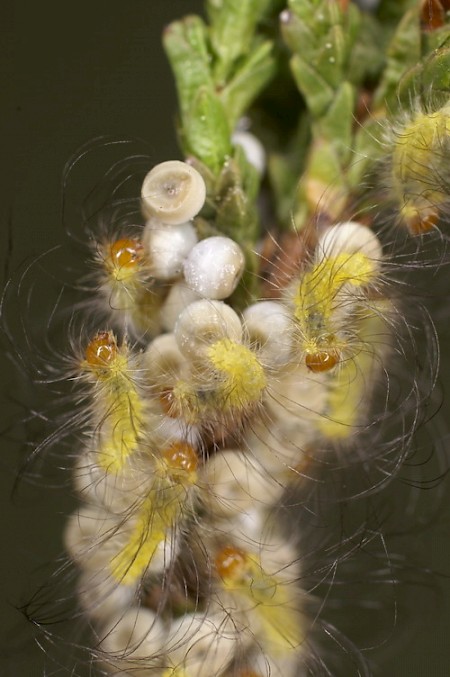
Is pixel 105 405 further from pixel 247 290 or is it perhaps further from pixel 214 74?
pixel 214 74

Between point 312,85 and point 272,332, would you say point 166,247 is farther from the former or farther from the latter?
point 312,85

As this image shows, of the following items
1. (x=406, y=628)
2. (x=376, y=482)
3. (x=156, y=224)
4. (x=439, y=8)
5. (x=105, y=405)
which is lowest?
(x=406, y=628)

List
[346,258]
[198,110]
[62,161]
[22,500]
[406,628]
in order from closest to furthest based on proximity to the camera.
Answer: [346,258], [198,110], [22,500], [406,628], [62,161]

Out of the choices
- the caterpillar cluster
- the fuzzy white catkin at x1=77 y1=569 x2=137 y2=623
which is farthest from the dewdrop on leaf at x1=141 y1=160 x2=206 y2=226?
the fuzzy white catkin at x1=77 y1=569 x2=137 y2=623

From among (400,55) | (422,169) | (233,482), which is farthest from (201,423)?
(400,55)

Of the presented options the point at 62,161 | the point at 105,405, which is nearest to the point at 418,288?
the point at 105,405

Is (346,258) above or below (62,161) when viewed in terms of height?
above

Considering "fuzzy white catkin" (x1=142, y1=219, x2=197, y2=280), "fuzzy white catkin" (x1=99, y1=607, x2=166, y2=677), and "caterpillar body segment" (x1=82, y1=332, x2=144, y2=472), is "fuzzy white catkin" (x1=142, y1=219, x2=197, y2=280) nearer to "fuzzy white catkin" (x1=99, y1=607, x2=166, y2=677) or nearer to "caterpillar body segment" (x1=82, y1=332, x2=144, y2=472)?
"caterpillar body segment" (x1=82, y1=332, x2=144, y2=472)

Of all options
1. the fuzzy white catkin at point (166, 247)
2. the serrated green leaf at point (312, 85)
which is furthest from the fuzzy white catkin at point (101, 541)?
the serrated green leaf at point (312, 85)
